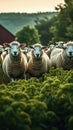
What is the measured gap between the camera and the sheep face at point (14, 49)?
21.9 meters

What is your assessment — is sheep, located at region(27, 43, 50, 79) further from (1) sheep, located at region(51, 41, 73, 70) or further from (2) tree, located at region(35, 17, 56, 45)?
(2) tree, located at region(35, 17, 56, 45)

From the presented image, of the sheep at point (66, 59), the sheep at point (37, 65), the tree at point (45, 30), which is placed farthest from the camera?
the tree at point (45, 30)

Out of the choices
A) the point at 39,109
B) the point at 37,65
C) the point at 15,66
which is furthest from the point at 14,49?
the point at 39,109

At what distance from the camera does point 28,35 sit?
407 ft

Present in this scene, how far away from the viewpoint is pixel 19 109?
6.88m

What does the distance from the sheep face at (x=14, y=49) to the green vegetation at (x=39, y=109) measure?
13422 mm

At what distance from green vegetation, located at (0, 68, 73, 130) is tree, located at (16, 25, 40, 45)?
4328 inches

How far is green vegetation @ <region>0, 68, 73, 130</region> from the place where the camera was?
6.80 m

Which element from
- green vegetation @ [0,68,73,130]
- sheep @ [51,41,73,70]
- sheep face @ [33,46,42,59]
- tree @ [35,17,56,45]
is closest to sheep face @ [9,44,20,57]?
sheep face @ [33,46,42,59]

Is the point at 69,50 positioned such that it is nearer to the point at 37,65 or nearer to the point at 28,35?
the point at 37,65

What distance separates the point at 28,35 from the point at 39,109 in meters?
117

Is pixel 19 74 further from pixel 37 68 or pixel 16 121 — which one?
pixel 16 121

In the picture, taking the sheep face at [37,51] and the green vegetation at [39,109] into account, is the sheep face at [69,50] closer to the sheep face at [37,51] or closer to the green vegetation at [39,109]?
the sheep face at [37,51]

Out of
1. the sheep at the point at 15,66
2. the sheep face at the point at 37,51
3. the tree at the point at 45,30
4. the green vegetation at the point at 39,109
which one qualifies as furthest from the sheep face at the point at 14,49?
the tree at the point at 45,30
